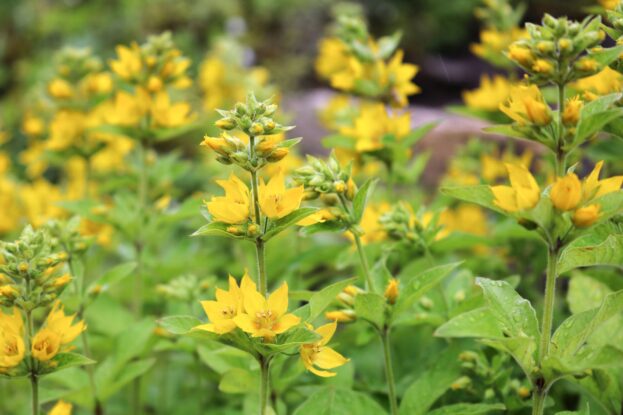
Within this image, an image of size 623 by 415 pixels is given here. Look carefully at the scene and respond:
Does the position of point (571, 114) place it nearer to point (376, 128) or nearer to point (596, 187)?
point (596, 187)

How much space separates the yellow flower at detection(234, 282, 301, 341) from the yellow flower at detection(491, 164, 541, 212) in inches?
17.8

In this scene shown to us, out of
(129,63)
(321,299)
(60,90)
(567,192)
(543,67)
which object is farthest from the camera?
(60,90)

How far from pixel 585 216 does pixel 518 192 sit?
123 millimetres

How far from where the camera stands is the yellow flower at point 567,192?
1225mm

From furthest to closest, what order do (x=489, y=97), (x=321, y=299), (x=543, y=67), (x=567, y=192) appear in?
1. (x=489, y=97)
2. (x=321, y=299)
3. (x=543, y=67)
4. (x=567, y=192)

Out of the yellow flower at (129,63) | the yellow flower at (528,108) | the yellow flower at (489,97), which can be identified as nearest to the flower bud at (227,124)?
the yellow flower at (528,108)

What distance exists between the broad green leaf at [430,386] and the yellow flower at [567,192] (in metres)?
0.69

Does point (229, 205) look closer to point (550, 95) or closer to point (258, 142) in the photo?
point (258, 142)

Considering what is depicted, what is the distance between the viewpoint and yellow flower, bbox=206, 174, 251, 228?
1.37 meters

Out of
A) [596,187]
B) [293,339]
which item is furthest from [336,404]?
[596,187]

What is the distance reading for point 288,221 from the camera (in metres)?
1.42

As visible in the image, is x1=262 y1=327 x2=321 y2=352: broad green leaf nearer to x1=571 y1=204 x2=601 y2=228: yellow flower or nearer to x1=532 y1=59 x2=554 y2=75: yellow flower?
x1=571 y1=204 x2=601 y2=228: yellow flower

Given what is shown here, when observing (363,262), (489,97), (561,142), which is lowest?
(363,262)

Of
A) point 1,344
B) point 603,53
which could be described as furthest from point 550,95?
point 1,344
